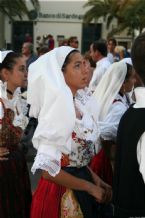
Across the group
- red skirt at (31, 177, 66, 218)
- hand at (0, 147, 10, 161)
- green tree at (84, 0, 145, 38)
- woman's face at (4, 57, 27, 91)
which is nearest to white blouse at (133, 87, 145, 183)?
red skirt at (31, 177, 66, 218)

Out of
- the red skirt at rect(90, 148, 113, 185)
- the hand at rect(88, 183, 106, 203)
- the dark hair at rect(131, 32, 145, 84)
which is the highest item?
the dark hair at rect(131, 32, 145, 84)

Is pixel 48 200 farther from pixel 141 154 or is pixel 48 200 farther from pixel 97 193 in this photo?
pixel 141 154

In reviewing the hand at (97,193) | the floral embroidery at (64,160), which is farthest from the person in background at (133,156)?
the floral embroidery at (64,160)

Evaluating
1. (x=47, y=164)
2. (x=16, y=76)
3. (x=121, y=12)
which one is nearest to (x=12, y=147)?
(x=16, y=76)

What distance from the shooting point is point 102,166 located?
2.74 meters

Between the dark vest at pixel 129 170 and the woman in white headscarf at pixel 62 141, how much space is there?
12.7 inches

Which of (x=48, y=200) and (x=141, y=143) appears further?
(x=48, y=200)

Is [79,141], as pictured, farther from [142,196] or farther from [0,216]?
[0,216]

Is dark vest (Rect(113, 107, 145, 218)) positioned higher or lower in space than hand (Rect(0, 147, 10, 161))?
higher

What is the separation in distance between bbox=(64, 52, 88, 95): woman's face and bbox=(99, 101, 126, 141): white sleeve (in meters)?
0.36

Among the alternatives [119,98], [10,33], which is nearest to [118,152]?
[119,98]

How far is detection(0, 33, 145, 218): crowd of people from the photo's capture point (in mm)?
1728

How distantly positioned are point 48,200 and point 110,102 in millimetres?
821

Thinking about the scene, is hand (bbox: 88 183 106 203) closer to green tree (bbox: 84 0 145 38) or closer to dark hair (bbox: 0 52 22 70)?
dark hair (bbox: 0 52 22 70)
